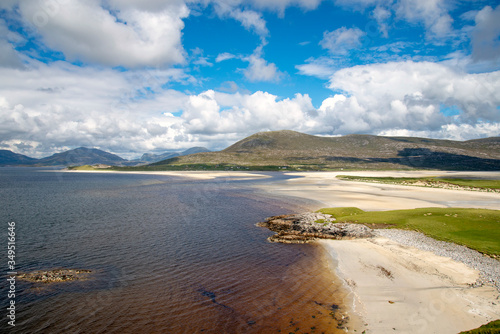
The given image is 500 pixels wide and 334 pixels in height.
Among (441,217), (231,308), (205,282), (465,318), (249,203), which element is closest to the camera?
(465,318)

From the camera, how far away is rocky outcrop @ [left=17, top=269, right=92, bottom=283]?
21050mm

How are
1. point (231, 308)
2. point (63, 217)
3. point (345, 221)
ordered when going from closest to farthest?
point (231, 308) < point (345, 221) < point (63, 217)

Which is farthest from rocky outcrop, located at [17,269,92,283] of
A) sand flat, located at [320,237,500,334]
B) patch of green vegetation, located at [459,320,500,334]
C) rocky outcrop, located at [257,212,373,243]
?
patch of green vegetation, located at [459,320,500,334]

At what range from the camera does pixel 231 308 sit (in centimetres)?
1748

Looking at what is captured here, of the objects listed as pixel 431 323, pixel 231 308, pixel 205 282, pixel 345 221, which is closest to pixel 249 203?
pixel 345 221

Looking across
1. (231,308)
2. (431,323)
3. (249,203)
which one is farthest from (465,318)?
(249,203)

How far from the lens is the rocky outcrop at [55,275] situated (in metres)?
21.0

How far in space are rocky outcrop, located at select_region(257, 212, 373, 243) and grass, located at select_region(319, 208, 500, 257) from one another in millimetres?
3281

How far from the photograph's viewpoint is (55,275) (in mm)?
21719

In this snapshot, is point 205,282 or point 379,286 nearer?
point 379,286

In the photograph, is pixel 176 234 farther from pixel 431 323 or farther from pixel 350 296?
pixel 431 323

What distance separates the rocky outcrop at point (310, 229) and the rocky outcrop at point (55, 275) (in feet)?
69.2

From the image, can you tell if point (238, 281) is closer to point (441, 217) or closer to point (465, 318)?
point (465, 318)

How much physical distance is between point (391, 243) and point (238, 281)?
19.5m
